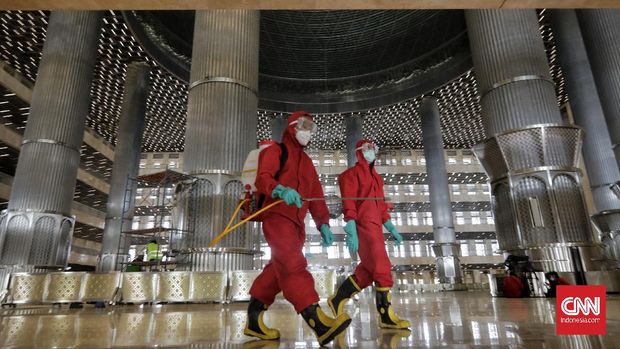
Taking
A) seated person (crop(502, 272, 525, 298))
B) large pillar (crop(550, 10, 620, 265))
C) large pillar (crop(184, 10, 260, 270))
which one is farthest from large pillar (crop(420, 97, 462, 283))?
large pillar (crop(184, 10, 260, 270))

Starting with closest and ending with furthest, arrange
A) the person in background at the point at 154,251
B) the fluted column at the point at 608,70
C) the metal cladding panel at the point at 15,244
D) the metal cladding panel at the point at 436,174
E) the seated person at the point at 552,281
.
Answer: the seated person at the point at 552,281, the person in background at the point at 154,251, the metal cladding panel at the point at 15,244, the fluted column at the point at 608,70, the metal cladding panel at the point at 436,174

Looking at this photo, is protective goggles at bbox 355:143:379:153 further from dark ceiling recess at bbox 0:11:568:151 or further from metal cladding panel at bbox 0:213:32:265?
dark ceiling recess at bbox 0:11:568:151

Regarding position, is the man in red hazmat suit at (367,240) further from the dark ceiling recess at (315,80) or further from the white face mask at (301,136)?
the dark ceiling recess at (315,80)

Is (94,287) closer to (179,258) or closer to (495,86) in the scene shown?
(179,258)

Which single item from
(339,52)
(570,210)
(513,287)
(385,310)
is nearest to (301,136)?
(385,310)

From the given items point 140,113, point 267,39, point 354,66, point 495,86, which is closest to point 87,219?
point 140,113

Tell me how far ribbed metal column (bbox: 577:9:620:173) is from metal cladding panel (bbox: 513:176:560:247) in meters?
6.46

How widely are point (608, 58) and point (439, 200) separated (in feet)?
44.7

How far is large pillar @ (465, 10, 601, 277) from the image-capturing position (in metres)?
8.15

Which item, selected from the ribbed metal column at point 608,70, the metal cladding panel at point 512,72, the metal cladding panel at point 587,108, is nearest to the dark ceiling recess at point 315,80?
the metal cladding panel at point 587,108

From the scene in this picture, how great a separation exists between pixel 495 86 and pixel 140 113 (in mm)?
19029

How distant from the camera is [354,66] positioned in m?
25.9

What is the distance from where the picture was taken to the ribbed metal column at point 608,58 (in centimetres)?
1266

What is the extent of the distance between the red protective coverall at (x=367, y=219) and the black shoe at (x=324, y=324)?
1.03 metres
